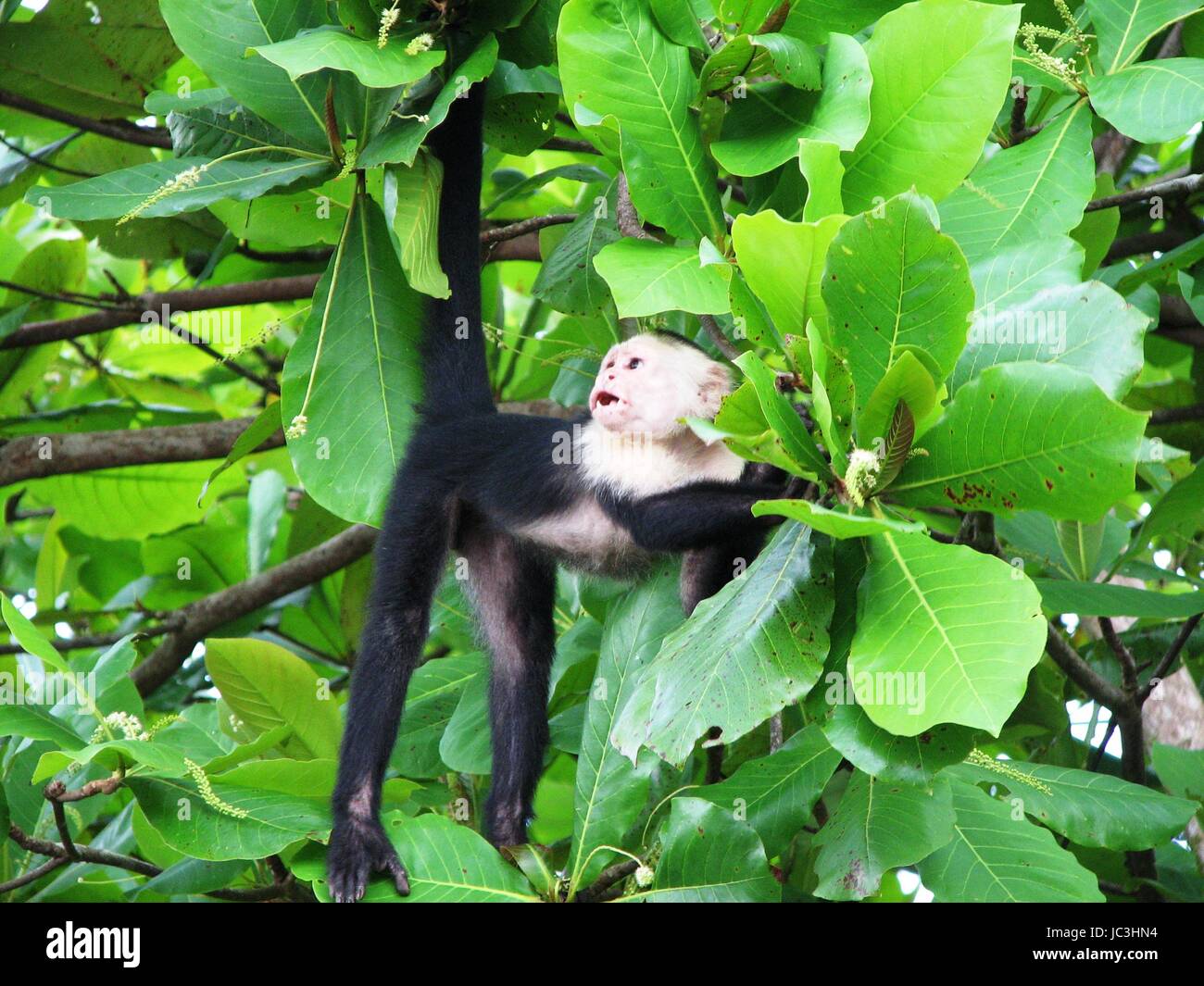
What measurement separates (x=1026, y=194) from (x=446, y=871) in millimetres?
1819

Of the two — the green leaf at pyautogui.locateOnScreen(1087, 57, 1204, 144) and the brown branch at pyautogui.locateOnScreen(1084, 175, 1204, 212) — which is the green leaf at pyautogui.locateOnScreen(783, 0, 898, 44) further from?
the brown branch at pyautogui.locateOnScreen(1084, 175, 1204, 212)

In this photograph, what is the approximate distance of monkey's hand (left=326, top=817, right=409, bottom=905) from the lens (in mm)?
2688

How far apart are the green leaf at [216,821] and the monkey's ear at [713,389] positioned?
1459 millimetres

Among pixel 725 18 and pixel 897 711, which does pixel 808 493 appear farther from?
pixel 725 18

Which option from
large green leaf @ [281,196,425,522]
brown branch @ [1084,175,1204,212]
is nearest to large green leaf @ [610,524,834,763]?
large green leaf @ [281,196,425,522]

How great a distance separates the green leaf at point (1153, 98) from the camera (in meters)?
2.54

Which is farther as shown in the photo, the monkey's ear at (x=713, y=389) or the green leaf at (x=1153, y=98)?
the monkey's ear at (x=713, y=389)

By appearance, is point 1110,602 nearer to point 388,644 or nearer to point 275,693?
point 388,644

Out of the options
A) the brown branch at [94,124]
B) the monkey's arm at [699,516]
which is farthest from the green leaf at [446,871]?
the brown branch at [94,124]

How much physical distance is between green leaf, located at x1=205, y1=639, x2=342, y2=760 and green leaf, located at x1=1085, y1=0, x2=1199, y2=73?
243 cm

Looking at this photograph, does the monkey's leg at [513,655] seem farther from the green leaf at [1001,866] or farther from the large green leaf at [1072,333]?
the large green leaf at [1072,333]

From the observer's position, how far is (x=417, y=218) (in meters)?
2.85

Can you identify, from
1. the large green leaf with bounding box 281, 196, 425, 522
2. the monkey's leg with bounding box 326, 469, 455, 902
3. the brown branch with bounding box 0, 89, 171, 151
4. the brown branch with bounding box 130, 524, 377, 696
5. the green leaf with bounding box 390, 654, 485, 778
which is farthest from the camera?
the brown branch with bounding box 130, 524, 377, 696

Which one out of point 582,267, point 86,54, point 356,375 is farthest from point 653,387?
point 86,54
